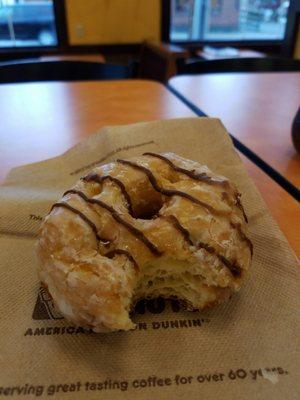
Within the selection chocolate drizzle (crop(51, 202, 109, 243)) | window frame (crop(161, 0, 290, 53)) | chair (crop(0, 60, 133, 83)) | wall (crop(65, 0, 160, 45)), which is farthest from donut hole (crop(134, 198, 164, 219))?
window frame (crop(161, 0, 290, 53))

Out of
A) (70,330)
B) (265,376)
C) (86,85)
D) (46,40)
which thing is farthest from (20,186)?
(46,40)

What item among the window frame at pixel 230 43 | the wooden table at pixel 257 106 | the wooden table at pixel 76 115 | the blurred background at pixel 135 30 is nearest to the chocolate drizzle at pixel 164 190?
the wooden table at pixel 76 115

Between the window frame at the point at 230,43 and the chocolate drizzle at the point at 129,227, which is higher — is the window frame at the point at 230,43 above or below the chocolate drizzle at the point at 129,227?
below

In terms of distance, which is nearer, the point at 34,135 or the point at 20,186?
the point at 20,186

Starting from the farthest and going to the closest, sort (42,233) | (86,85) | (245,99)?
(86,85)
(245,99)
(42,233)

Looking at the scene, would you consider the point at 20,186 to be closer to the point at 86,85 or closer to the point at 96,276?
the point at 96,276

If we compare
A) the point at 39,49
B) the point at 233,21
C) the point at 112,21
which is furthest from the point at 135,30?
the point at 233,21

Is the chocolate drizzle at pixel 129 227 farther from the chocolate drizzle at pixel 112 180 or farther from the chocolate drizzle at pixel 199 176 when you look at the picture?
the chocolate drizzle at pixel 199 176

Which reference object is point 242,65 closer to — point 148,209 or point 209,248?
point 148,209
